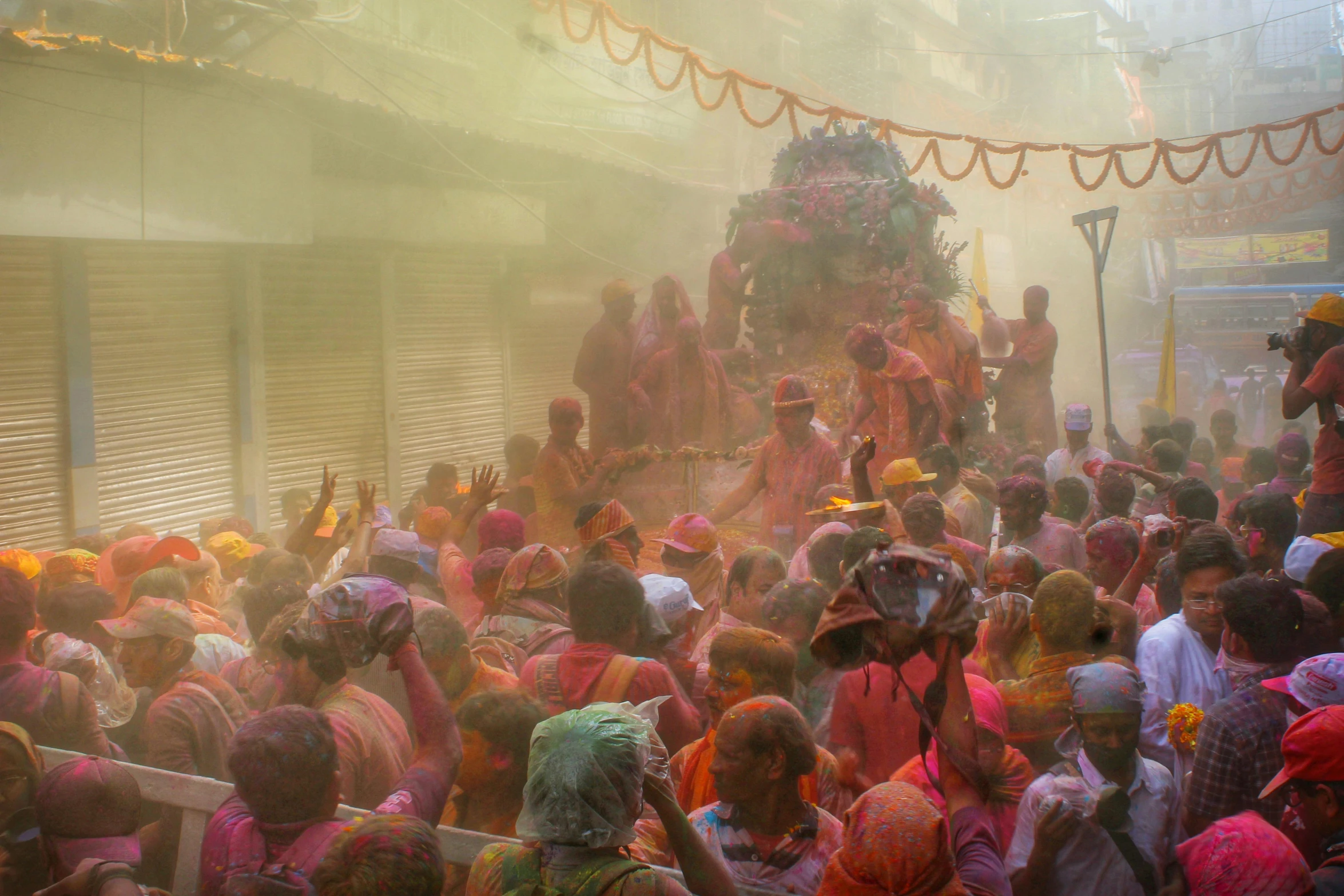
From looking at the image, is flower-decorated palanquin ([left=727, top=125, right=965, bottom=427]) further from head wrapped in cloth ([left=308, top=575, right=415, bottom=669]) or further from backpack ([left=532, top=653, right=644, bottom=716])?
→ head wrapped in cloth ([left=308, top=575, right=415, bottom=669])

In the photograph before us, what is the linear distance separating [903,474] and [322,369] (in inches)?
318

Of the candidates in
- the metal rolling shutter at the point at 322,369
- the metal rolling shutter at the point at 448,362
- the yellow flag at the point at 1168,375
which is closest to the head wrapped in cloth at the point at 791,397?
the metal rolling shutter at the point at 322,369

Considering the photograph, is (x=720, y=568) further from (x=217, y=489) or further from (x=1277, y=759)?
(x=217, y=489)

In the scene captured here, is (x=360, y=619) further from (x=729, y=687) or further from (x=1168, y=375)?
(x=1168, y=375)

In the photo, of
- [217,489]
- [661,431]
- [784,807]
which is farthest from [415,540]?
[217,489]

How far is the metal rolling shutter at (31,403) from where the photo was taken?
877 cm

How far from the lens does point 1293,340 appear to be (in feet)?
21.0

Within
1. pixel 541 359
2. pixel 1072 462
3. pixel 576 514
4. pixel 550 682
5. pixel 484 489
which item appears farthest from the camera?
pixel 541 359

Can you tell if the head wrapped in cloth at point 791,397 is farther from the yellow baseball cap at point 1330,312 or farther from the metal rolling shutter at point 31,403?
the metal rolling shutter at point 31,403

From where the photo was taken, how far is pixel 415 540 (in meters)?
5.06

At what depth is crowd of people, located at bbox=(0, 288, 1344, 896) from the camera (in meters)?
2.44

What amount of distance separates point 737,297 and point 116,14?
694cm

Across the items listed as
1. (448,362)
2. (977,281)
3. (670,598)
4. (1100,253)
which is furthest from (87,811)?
(977,281)

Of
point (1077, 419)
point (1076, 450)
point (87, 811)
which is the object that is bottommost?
point (87, 811)
